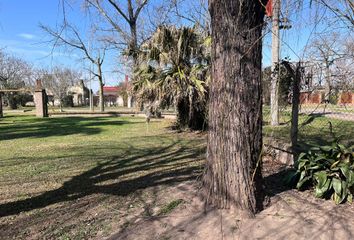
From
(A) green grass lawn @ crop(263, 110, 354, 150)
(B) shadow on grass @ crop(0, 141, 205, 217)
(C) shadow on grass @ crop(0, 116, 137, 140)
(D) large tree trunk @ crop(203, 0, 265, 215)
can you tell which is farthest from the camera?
(C) shadow on grass @ crop(0, 116, 137, 140)

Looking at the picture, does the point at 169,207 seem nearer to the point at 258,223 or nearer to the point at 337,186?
the point at 258,223

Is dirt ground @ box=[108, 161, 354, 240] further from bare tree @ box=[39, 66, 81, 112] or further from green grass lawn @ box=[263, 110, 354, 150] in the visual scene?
bare tree @ box=[39, 66, 81, 112]

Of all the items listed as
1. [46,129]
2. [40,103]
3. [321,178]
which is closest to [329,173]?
[321,178]

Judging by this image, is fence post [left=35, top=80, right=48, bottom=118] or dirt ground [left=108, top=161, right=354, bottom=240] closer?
dirt ground [left=108, top=161, right=354, bottom=240]

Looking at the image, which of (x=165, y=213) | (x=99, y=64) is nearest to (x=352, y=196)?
(x=165, y=213)

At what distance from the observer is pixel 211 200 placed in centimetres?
414

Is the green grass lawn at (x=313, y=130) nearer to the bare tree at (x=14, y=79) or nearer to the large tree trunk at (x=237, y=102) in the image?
the large tree trunk at (x=237, y=102)

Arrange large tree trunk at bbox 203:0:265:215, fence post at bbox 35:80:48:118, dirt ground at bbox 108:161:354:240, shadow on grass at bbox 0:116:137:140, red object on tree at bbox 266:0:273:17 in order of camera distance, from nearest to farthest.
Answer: dirt ground at bbox 108:161:354:240
red object on tree at bbox 266:0:273:17
large tree trunk at bbox 203:0:265:215
shadow on grass at bbox 0:116:137:140
fence post at bbox 35:80:48:118

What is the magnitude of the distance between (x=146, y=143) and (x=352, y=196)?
6832 mm

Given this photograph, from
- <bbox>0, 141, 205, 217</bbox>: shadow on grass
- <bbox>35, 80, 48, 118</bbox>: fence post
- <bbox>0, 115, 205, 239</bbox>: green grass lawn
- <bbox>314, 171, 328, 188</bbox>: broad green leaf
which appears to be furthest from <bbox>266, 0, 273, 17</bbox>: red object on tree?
<bbox>35, 80, 48, 118</bbox>: fence post

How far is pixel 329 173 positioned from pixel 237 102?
5.09 ft

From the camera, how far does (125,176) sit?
614 cm

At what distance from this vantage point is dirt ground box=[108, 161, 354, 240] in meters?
3.51

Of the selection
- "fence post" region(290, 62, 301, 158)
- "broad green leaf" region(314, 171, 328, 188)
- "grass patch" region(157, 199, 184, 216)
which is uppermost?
"fence post" region(290, 62, 301, 158)
